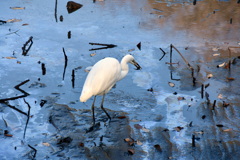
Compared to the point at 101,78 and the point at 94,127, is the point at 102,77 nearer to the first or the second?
the point at 101,78

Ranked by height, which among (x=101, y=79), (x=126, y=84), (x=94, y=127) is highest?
(x=101, y=79)

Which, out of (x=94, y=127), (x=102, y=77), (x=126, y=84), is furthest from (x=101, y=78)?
(x=126, y=84)

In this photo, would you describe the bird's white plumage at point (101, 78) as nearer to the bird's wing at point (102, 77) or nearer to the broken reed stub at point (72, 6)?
the bird's wing at point (102, 77)

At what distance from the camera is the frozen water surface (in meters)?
4.96

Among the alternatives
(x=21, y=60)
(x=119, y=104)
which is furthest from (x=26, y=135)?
(x=21, y=60)

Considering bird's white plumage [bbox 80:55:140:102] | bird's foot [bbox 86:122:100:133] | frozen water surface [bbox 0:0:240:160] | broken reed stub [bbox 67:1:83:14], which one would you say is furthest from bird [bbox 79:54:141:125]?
broken reed stub [bbox 67:1:83:14]

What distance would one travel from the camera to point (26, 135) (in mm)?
5129

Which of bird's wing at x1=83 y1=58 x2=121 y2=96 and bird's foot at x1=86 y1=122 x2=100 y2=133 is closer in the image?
bird's foot at x1=86 y1=122 x2=100 y2=133

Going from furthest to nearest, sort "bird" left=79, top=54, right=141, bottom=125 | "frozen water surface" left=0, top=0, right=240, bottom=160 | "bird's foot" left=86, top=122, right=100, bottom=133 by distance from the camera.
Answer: "bird" left=79, top=54, right=141, bottom=125 → "bird's foot" left=86, top=122, right=100, bottom=133 → "frozen water surface" left=0, top=0, right=240, bottom=160

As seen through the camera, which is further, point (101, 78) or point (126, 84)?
point (126, 84)

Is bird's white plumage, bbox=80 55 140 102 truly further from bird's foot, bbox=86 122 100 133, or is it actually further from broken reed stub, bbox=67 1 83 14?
broken reed stub, bbox=67 1 83 14

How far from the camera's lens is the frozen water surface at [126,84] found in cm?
496

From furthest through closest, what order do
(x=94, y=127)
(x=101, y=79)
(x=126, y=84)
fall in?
(x=126, y=84) < (x=101, y=79) < (x=94, y=127)

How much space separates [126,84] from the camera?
22.2 feet
